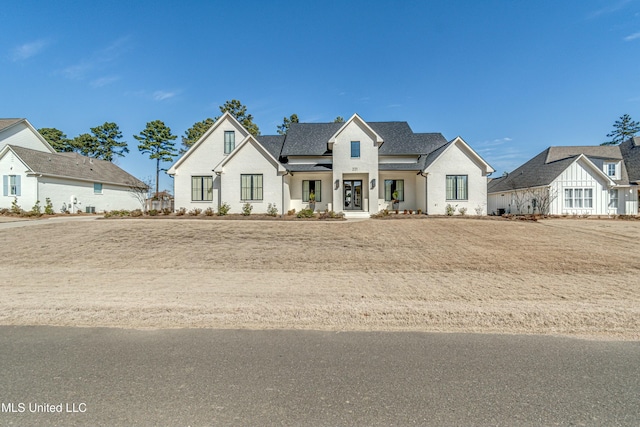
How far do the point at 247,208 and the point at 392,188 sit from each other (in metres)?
10.8

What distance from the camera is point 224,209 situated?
64.8 ft

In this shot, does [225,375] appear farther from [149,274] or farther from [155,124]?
[155,124]

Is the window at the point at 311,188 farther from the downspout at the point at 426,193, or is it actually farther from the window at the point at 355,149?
the downspout at the point at 426,193

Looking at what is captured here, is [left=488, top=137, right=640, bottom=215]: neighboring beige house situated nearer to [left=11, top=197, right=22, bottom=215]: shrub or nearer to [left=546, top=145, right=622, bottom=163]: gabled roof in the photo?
[left=546, top=145, right=622, bottom=163]: gabled roof

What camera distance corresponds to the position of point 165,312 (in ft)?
16.7

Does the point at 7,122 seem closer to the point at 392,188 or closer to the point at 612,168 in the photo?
the point at 392,188

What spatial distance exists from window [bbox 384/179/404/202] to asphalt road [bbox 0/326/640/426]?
62.2ft

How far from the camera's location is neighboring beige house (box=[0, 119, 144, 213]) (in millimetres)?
25062

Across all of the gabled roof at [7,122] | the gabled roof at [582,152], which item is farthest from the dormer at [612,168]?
the gabled roof at [7,122]

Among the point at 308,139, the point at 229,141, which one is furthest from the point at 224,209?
the point at 308,139

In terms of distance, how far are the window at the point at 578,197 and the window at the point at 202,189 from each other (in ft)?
92.9

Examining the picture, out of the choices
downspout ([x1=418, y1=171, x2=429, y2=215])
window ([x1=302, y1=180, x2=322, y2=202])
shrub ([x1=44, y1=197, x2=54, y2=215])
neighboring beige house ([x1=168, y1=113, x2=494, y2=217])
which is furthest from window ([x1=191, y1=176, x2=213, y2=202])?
downspout ([x1=418, y1=171, x2=429, y2=215])

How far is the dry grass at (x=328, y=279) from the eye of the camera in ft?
15.9

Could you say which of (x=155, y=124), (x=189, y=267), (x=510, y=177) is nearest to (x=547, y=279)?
(x=189, y=267)
